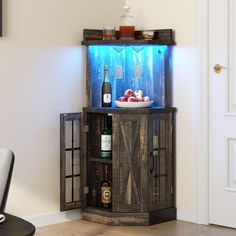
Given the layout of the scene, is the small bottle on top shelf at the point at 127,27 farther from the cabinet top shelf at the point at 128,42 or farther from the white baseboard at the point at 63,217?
the white baseboard at the point at 63,217

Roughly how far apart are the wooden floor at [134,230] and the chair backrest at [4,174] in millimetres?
1851

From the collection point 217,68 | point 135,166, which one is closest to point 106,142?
point 135,166

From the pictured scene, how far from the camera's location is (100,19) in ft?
16.0

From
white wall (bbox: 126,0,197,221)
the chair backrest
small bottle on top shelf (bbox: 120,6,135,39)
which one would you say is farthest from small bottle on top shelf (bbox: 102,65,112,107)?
the chair backrest

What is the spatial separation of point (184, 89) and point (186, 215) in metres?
0.99

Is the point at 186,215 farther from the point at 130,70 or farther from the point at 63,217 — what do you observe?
the point at 130,70

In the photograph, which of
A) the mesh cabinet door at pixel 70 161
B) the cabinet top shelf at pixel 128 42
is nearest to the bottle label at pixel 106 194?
the mesh cabinet door at pixel 70 161

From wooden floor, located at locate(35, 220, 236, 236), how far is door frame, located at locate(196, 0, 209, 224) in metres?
0.17

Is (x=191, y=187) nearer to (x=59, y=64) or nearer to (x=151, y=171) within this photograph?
(x=151, y=171)

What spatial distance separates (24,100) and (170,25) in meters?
1.30

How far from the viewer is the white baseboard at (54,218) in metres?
4.48

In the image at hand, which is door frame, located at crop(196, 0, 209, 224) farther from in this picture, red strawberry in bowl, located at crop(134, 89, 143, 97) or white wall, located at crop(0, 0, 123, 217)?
white wall, located at crop(0, 0, 123, 217)

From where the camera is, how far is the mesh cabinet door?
4574mm

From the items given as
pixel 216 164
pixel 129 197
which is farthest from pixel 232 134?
pixel 129 197
